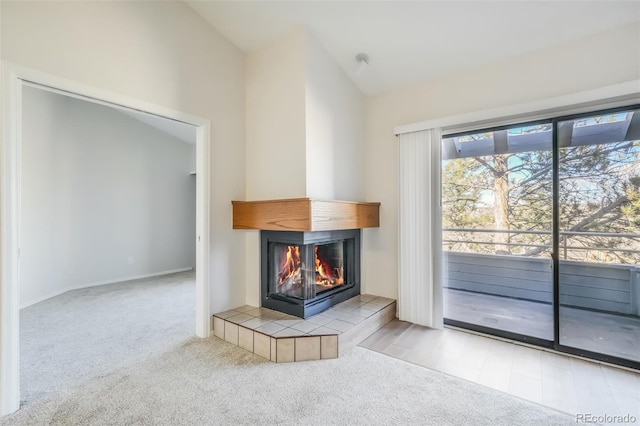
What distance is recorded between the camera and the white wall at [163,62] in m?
1.81

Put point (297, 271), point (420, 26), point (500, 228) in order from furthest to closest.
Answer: point (500, 228) → point (297, 271) → point (420, 26)

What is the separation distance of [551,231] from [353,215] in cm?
174

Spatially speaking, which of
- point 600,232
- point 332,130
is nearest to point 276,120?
point 332,130

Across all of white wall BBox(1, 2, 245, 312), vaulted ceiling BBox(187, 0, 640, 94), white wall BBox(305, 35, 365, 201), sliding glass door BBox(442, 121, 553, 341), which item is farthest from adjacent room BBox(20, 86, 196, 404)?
sliding glass door BBox(442, 121, 553, 341)

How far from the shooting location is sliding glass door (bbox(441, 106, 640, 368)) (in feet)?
8.13

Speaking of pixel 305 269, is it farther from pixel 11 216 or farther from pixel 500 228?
pixel 500 228

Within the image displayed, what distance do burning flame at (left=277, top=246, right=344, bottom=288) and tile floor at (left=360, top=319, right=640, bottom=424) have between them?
27.6 inches

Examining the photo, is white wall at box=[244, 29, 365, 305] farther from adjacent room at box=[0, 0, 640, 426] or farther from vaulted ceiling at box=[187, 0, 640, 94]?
vaulted ceiling at box=[187, 0, 640, 94]

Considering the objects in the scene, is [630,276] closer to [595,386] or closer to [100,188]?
[595,386]

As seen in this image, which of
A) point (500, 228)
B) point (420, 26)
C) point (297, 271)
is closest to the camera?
point (420, 26)

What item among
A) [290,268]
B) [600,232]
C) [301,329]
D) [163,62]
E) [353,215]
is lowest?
[301,329]

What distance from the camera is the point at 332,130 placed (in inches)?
114

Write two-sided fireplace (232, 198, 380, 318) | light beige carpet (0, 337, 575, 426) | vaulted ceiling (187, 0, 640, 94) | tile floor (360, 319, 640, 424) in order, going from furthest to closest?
two-sided fireplace (232, 198, 380, 318)
vaulted ceiling (187, 0, 640, 94)
tile floor (360, 319, 640, 424)
light beige carpet (0, 337, 575, 426)

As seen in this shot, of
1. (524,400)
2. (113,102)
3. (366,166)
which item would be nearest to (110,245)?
(113,102)
